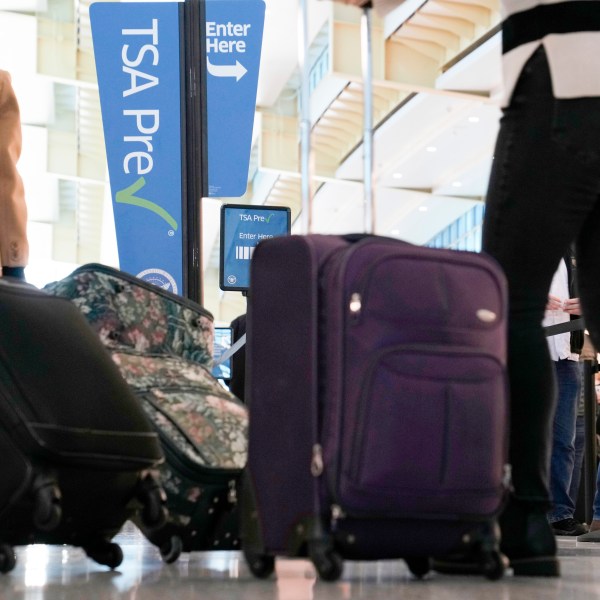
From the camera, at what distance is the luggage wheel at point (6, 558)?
208 cm

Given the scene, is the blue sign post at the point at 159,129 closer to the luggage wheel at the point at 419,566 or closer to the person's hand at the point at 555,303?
the person's hand at the point at 555,303

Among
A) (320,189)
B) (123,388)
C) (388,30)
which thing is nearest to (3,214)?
(123,388)

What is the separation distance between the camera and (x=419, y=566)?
1.99 meters

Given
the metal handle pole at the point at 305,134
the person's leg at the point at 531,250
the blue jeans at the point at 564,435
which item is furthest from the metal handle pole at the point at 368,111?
the blue jeans at the point at 564,435

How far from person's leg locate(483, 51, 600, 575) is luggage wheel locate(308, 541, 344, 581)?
15.2 inches

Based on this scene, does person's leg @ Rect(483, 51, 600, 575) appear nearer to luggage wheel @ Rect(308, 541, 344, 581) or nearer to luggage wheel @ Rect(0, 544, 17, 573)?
luggage wheel @ Rect(308, 541, 344, 581)

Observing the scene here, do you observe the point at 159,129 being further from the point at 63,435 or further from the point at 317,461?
the point at 317,461

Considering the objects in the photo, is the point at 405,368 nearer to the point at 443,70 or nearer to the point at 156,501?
the point at 156,501

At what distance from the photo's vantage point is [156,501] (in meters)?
2.15

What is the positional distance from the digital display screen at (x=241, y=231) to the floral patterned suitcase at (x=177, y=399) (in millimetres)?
3783

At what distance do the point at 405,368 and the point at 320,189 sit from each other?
56.9 ft

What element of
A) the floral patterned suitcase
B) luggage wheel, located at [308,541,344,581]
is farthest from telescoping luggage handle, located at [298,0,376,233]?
luggage wheel, located at [308,541,344,581]

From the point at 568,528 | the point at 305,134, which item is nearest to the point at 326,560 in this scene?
the point at 305,134

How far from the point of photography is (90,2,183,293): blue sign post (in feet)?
18.1
